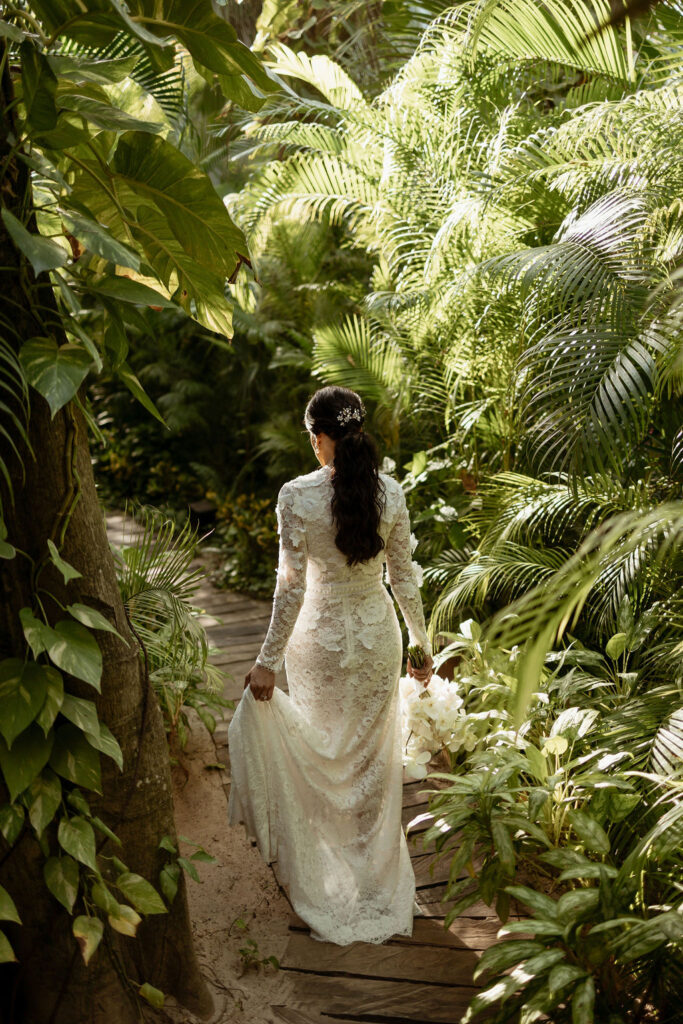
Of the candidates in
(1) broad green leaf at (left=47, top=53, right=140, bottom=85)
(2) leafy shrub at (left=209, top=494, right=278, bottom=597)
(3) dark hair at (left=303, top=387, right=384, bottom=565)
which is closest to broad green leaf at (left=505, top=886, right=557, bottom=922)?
(3) dark hair at (left=303, top=387, right=384, bottom=565)

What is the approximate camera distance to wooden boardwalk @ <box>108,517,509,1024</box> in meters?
2.62

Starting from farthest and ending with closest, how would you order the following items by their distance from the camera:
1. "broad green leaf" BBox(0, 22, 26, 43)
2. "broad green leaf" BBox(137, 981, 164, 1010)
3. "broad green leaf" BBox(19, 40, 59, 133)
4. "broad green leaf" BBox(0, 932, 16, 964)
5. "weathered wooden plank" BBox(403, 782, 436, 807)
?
"weathered wooden plank" BBox(403, 782, 436, 807), "broad green leaf" BBox(137, 981, 164, 1010), "broad green leaf" BBox(0, 932, 16, 964), "broad green leaf" BBox(19, 40, 59, 133), "broad green leaf" BBox(0, 22, 26, 43)

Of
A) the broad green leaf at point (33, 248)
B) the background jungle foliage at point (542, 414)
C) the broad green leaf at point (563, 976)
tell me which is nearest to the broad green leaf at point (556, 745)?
the background jungle foliage at point (542, 414)

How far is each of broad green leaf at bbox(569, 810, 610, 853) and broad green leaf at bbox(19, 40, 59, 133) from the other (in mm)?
2131

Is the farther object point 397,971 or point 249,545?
point 249,545

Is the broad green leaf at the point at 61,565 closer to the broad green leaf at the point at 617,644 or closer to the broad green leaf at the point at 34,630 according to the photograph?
the broad green leaf at the point at 34,630

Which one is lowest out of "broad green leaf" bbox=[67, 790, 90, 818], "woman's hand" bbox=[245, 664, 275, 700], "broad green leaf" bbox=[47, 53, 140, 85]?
"woman's hand" bbox=[245, 664, 275, 700]

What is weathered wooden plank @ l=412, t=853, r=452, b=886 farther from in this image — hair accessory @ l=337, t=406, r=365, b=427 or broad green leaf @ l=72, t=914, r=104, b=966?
hair accessory @ l=337, t=406, r=365, b=427

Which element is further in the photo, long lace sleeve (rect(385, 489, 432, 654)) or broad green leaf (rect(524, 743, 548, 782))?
long lace sleeve (rect(385, 489, 432, 654))

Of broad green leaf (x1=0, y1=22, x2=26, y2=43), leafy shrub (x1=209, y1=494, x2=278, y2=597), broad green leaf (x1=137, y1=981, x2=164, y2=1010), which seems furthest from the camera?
leafy shrub (x1=209, y1=494, x2=278, y2=597)

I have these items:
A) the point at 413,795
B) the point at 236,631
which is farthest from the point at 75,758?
the point at 236,631

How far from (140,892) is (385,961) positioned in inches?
41.8

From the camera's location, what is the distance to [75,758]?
208cm

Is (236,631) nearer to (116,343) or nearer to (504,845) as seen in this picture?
(504,845)
